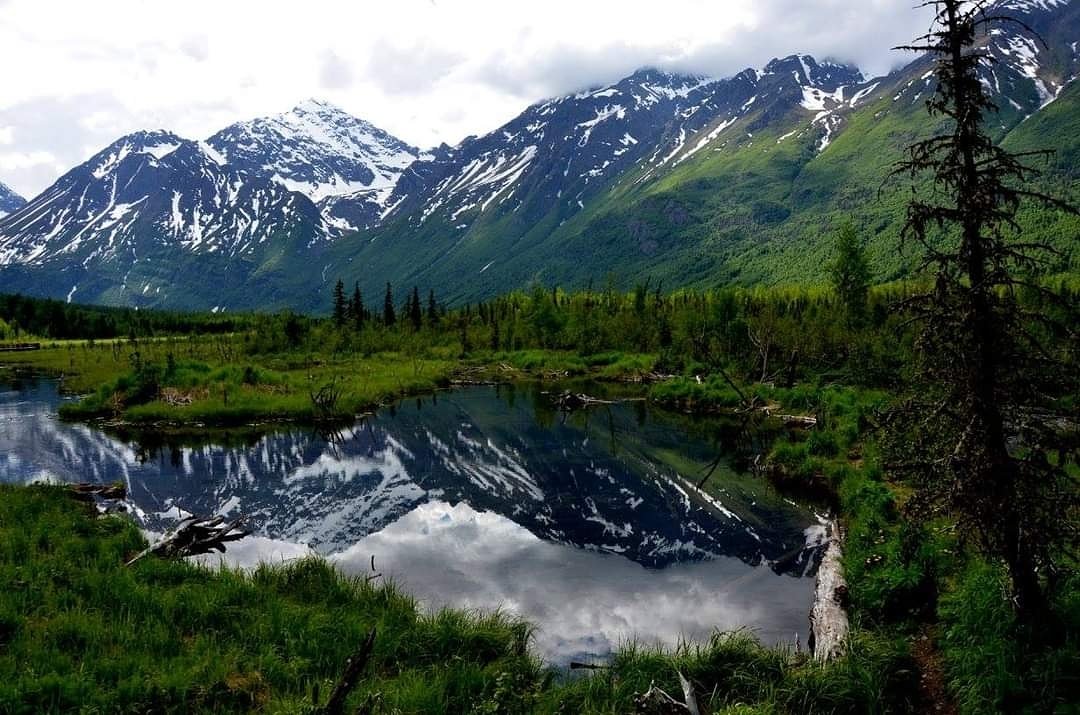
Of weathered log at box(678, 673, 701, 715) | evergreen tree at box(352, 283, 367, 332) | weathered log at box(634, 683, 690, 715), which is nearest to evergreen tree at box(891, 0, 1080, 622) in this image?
weathered log at box(678, 673, 701, 715)

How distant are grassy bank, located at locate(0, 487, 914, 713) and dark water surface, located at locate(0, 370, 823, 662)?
2641 mm

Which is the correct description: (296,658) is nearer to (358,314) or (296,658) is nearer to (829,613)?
(829,613)

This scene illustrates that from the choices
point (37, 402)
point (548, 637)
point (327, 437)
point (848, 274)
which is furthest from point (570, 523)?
point (848, 274)

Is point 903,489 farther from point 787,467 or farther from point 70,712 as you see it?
point 70,712

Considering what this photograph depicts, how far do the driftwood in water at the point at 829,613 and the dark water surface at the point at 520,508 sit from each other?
95 cm

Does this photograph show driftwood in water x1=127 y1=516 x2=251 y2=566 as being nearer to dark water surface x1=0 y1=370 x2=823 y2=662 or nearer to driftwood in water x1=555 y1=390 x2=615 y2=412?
dark water surface x1=0 y1=370 x2=823 y2=662

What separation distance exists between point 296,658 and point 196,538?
11623mm

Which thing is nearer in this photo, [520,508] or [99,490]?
[99,490]

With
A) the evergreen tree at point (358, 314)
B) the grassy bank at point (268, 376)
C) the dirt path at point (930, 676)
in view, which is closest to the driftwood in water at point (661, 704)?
the dirt path at point (930, 676)

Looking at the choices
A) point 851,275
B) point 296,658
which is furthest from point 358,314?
point 296,658

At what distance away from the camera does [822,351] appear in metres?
67.1

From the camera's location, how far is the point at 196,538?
2200 cm

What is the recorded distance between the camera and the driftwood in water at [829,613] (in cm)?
1412

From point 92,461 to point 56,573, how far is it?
79.9 feet
